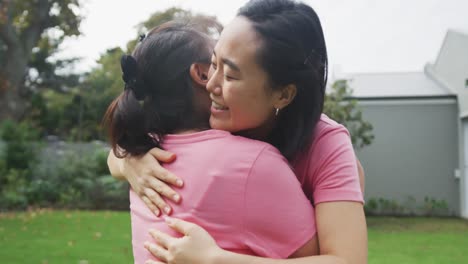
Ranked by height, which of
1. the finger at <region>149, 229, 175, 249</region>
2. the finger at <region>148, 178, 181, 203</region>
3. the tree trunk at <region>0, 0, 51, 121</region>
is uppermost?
the finger at <region>148, 178, 181, 203</region>

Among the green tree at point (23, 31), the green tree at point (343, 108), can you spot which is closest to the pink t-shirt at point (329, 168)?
the green tree at point (343, 108)

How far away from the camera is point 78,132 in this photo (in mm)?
27766

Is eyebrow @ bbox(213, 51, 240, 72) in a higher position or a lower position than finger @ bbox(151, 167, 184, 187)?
higher

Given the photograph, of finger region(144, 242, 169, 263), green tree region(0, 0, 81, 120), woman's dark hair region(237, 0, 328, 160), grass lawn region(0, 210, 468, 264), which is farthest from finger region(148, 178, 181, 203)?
green tree region(0, 0, 81, 120)

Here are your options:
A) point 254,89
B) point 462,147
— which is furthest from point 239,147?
point 462,147

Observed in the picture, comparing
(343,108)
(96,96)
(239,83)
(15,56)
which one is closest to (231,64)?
(239,83)

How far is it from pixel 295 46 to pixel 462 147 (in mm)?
13934

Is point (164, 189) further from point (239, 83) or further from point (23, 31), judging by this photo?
point (23, 31)

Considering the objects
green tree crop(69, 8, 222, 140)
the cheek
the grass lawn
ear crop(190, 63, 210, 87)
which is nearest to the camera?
the cheek

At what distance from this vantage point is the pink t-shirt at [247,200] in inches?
49.1

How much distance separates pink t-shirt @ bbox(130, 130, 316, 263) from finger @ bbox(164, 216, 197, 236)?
0.06 ft

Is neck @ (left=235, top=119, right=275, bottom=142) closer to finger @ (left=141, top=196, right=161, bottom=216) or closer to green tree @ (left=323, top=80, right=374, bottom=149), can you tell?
finger @ (left=141, top=196, right=161, bottom=216)

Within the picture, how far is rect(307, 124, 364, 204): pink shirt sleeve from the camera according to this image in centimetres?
131

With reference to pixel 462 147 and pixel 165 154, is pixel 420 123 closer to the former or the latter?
pixel 462 147
